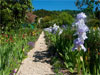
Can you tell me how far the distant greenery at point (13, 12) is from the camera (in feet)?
27.5

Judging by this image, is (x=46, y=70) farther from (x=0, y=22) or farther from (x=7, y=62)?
(x=0, y=22)

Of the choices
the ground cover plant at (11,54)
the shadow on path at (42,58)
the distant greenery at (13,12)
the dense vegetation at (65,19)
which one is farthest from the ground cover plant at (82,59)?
the distant greenery at (13,12)

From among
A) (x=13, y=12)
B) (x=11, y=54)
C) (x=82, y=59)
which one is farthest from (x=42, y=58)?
(x=13, y=12)

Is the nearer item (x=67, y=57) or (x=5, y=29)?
(x=67, y=57)

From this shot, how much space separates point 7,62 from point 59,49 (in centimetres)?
224

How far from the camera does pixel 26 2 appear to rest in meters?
8.80

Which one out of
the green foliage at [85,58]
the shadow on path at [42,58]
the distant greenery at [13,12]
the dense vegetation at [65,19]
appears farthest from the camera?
the distant greenery at [13,12]

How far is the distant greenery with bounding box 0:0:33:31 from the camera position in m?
8.39

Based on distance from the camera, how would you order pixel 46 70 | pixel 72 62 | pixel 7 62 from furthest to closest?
pixel 46 70 → pixel 72 62 → pixel 7 62

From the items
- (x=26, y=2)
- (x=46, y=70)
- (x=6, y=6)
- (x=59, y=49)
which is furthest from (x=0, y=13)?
(x=46, y=70)

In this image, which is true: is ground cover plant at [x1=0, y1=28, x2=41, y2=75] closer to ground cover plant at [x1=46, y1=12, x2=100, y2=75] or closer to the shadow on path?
the shadow on path

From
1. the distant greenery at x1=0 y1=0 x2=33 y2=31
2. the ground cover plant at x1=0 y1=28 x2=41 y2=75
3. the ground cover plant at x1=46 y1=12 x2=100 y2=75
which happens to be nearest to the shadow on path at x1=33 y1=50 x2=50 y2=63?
the ground cover plant at x1=0 y1=28 x2=41 y2=75

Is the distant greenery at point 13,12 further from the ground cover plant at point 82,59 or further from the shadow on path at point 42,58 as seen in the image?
the ground cover plant at point 82,59

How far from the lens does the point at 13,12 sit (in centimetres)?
884
